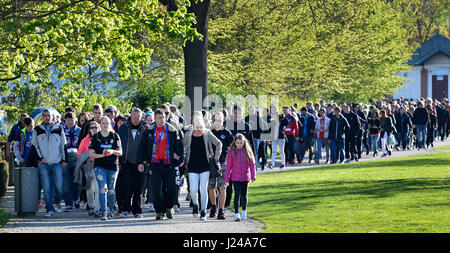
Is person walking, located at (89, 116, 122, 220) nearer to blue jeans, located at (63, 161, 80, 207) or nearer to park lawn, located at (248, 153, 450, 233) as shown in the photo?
blue jeans, located at (63, 161, 80, 207)

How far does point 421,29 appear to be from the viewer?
3127 inches

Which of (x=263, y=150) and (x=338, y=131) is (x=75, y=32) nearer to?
(x=263, y=150)

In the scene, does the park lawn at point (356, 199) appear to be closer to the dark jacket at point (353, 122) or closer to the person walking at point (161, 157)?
the person walking at point (161, 157)

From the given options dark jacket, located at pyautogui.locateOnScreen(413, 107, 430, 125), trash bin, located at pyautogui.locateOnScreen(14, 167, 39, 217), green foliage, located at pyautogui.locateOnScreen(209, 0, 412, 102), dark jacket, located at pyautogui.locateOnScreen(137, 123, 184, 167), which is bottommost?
trash bin, located at pyautogui.locateOnScreen(14, 167, 39, 217)

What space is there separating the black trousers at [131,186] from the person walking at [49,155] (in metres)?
1.33

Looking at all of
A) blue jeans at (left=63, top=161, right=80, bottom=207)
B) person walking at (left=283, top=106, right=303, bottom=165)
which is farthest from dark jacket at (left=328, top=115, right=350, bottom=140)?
blue jeans at (left=63, top=161, right=80, bottom=207)

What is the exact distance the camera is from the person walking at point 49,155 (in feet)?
48.2

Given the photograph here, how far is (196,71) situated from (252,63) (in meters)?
13.8

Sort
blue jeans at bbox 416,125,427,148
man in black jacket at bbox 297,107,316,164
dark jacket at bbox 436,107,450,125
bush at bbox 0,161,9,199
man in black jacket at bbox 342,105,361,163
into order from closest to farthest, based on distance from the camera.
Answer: bush at bbox 0,161,9,199 < man in black jacket at bbox 342,105,361,163 < man in black jacket at bbox 297,107,316,164 < blue jeans at bbox 416,125,427,148 < dark jacket at bbox 436,107,450,125

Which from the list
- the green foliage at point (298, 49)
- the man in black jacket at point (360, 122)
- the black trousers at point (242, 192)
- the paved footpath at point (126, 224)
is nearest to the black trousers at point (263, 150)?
the man in black jacket at point (360, 122)

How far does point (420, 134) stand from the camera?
3038cm

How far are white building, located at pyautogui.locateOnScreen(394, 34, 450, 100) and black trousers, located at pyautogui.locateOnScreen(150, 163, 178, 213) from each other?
56.3 metres

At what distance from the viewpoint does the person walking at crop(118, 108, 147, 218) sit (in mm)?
14312
